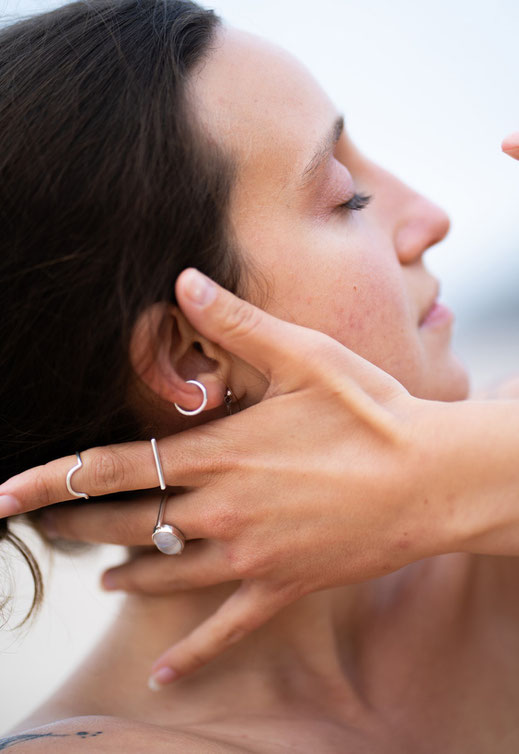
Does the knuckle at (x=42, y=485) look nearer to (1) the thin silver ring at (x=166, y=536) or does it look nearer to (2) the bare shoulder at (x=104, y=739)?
(1) the thin silver ring at (x=166, y=536)

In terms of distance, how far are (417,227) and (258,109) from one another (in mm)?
451

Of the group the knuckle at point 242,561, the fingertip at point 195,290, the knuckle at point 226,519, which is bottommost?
the knuckle at point 242,561

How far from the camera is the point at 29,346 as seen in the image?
129cm

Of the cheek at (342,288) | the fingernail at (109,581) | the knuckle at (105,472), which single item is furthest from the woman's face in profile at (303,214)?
the fingernail at (109,581)

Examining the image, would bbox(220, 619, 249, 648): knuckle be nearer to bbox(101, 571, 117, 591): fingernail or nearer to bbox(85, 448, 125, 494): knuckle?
bbox(101, 571, 117, 591): fingernail

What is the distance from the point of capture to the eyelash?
1454mm

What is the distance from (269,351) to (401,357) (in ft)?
1.19

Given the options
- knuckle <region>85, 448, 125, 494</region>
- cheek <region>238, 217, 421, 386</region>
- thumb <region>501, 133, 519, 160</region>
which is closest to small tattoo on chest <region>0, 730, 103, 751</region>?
knuckle <region>85, 448, 125, 494</region>

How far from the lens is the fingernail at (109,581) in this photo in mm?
1576

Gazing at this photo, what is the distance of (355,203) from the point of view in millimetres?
1471

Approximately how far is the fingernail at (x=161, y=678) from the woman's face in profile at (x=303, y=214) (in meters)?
0.75

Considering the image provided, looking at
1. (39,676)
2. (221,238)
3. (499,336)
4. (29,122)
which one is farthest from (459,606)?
(499,336)

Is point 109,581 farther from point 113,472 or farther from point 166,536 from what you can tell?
point 113,472

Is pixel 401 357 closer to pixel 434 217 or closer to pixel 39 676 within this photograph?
pixel 434 217
